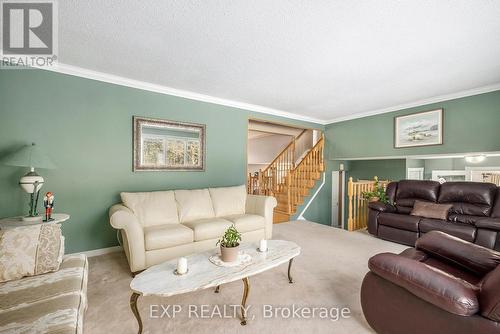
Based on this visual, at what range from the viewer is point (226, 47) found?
2.37m

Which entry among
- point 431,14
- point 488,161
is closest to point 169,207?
point 431,14

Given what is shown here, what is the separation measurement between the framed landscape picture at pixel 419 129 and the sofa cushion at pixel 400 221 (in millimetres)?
1581

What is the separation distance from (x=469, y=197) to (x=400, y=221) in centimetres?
105

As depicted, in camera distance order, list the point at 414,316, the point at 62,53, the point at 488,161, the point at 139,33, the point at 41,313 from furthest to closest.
Result: the point at 488,161 < the point at 62,53 < the point at 139,33 < the point at 414,316 < the point at 41,313

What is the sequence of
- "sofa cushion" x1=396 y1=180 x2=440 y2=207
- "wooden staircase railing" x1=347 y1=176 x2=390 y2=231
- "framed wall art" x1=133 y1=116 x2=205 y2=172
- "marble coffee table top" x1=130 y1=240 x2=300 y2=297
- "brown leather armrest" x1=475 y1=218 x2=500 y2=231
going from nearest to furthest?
"marble coffee table top" x1=130 y1=240 x2=300 y2=297 < "brown leather armrest" x1=475 y1=218 x2=500 y2=231 < "framed wall art" x1=133 y1=116 x2=205 y2=172 < "sofa cushion" x1=396 y1=180 x2=440 y2=207 < "wooden staircase railing" x1=347 y1=176 x2=390 y2=231

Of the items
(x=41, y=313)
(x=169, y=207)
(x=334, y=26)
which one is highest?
(x=334, y=26)

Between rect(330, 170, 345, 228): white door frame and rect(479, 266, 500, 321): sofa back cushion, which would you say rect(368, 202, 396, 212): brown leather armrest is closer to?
rect(330, 170, 345, 228): white door frame

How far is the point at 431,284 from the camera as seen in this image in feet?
4.11

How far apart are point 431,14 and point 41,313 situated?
11.1 ft

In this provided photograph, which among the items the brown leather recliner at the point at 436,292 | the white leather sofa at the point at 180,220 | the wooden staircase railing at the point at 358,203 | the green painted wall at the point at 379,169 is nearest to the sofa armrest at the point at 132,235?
the white leather sofa at the point at 180,220

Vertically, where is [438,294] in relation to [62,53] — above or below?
below

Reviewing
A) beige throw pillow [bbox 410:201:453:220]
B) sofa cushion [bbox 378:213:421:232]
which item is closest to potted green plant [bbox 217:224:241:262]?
sofa cushion [bbox 378:213:421:232]

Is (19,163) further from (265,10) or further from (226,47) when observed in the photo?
(265,10)

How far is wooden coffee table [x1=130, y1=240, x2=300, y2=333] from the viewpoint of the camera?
1484mm
